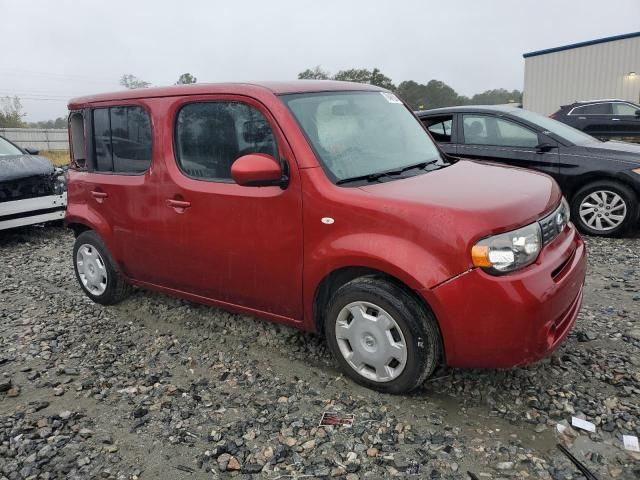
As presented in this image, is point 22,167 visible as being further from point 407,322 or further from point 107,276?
point 407,322

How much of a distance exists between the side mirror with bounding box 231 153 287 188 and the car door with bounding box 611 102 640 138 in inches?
554

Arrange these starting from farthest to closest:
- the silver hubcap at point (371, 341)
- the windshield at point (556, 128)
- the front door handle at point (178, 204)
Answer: the windshield at point (556, 128) < the front door handle at point (178, 204) < the silver hubcap at point (371, 341)

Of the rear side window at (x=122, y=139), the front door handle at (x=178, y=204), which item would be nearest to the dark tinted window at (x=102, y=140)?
the rear side window at (x=122, y=139)

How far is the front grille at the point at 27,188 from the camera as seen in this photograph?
24.4ft

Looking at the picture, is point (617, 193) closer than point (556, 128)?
Yes

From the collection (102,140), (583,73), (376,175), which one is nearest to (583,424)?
(376,175)

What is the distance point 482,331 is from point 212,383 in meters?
1.76

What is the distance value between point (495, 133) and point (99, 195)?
4.96 metres

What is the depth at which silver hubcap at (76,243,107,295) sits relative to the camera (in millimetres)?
4695

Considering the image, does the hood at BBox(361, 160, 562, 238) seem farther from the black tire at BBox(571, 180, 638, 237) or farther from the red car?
the black tire at BBox(571, 180, 638, 237)

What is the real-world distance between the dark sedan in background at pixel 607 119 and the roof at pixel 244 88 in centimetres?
1242

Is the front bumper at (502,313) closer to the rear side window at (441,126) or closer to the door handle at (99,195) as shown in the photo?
the door handle at (99,195)

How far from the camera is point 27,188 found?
303 inches

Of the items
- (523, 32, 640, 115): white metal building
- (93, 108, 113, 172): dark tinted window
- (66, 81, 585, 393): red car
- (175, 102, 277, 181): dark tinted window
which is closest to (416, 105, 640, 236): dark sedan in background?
(66, 81, 585, 393): red car
